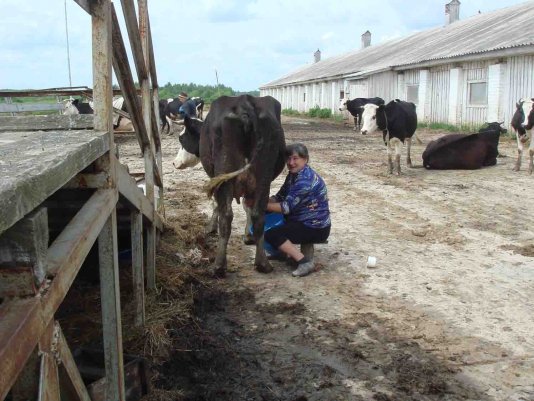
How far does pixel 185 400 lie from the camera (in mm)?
3178

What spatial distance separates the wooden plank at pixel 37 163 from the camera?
1.27 m

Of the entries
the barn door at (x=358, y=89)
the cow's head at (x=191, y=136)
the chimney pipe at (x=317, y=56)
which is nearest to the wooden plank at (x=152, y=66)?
the cow's head at (x=191, y=136)

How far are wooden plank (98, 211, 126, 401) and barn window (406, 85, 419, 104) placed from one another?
79.9 ft

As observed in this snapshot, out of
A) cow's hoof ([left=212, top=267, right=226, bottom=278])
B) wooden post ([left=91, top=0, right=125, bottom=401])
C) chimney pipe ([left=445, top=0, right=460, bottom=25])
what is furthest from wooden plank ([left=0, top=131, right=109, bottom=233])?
chimney pipe ([left=445, top=0, right=460, bottom=25])

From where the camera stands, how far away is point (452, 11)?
3678 centimetres

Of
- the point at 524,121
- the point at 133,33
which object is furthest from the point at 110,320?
the point at 524,121

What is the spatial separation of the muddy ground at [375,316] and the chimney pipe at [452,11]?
1277 inches

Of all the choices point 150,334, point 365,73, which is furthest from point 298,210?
point 365,73

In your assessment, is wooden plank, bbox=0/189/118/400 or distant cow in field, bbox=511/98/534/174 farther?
distant cow in field, bbox=511/98/534/174

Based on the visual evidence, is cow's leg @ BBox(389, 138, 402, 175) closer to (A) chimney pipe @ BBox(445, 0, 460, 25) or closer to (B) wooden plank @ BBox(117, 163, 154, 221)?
(B) wooden plank @ BBox(117, 163, 154, 221)

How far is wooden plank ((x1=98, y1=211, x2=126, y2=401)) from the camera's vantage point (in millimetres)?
2527

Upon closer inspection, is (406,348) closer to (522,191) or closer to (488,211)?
(488,211)

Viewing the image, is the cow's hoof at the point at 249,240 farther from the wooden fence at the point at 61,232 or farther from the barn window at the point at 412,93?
the barn window at the point at 412,93

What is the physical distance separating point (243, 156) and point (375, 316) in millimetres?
1925
